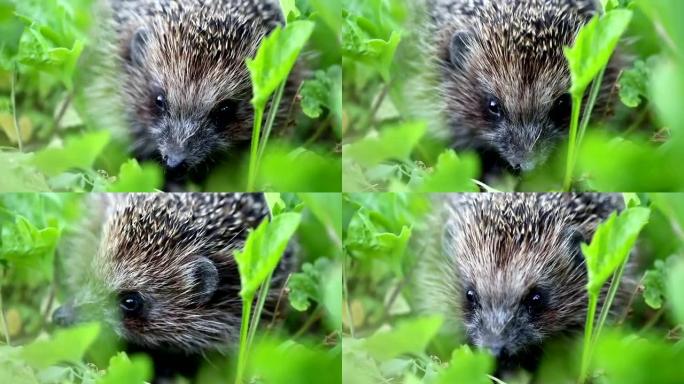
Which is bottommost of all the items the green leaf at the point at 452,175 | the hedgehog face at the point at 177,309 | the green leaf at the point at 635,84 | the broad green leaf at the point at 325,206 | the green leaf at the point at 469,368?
the green leaf at the point at 469,368

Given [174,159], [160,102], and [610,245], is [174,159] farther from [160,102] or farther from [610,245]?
[610,245]

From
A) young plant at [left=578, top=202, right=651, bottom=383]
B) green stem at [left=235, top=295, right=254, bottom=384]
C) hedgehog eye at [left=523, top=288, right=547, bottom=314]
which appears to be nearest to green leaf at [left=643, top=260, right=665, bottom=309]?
young plant at [left=578, top=202, right=651, bottom=383]

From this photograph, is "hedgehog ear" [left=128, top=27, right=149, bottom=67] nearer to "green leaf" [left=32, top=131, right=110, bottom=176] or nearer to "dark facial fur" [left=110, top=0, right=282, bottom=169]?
"dark facial fur" [left=110, top=0, right=282, bottom=169]

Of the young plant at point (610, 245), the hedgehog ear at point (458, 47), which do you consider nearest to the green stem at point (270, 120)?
the hedgehog ear at point (458, 47)

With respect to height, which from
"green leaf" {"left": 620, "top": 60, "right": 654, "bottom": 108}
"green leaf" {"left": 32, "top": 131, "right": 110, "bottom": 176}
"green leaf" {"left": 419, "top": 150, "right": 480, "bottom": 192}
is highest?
"green leaf" {"left": 620, "top": 60, "right": 654, "bottom": 108}

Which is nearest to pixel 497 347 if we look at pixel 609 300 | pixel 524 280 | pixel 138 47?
pixel 524 280

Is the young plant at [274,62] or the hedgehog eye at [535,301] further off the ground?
the young plant at [274,62]

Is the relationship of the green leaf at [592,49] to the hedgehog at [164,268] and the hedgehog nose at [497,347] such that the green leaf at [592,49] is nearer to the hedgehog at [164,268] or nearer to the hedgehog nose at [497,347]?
the hedgehog nose at [497,347]
